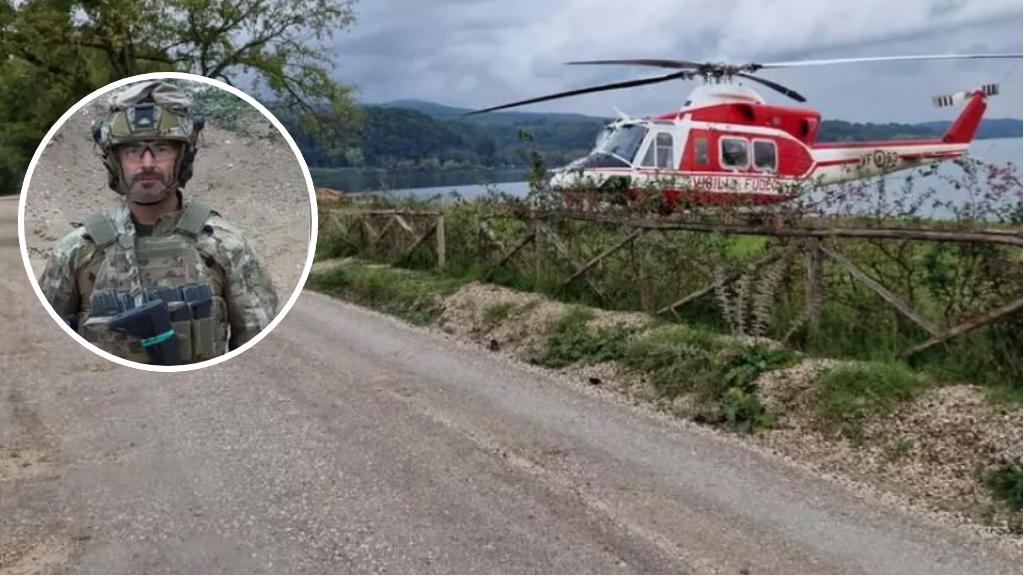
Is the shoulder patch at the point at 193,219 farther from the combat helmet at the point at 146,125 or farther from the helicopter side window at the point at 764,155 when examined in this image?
the helicopter side window at the point at 764,155

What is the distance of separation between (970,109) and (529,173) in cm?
1530

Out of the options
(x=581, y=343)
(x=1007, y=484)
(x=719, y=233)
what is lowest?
(x=1007, y=484)

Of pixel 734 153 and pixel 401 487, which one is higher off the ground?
pixel 734 153

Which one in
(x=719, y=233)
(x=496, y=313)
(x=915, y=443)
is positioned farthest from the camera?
(x=496, y=313)

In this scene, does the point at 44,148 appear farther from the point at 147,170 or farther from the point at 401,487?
the point at 401,487

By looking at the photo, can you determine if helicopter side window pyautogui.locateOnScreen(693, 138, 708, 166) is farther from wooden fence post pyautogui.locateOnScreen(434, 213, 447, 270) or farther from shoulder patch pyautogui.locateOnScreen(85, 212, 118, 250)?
shoulder patch pyautogui.locateOnScreen(85, 212, 118, 250)

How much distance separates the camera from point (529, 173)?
14.3 meters

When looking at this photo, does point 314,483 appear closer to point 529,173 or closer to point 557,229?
point 557,229

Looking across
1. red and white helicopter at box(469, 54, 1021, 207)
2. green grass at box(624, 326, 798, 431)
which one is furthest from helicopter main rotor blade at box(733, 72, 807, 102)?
green grass at box(624, 326, 798, 431)

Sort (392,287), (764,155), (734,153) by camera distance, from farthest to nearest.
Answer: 1. (764,155)
2. (734,153)
3. (392,287)

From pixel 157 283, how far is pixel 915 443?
5.93 m

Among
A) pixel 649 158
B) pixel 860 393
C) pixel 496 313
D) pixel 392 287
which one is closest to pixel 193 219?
pixel 860 393

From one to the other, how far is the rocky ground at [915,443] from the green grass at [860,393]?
0.26 feet

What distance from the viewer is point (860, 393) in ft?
24.6
